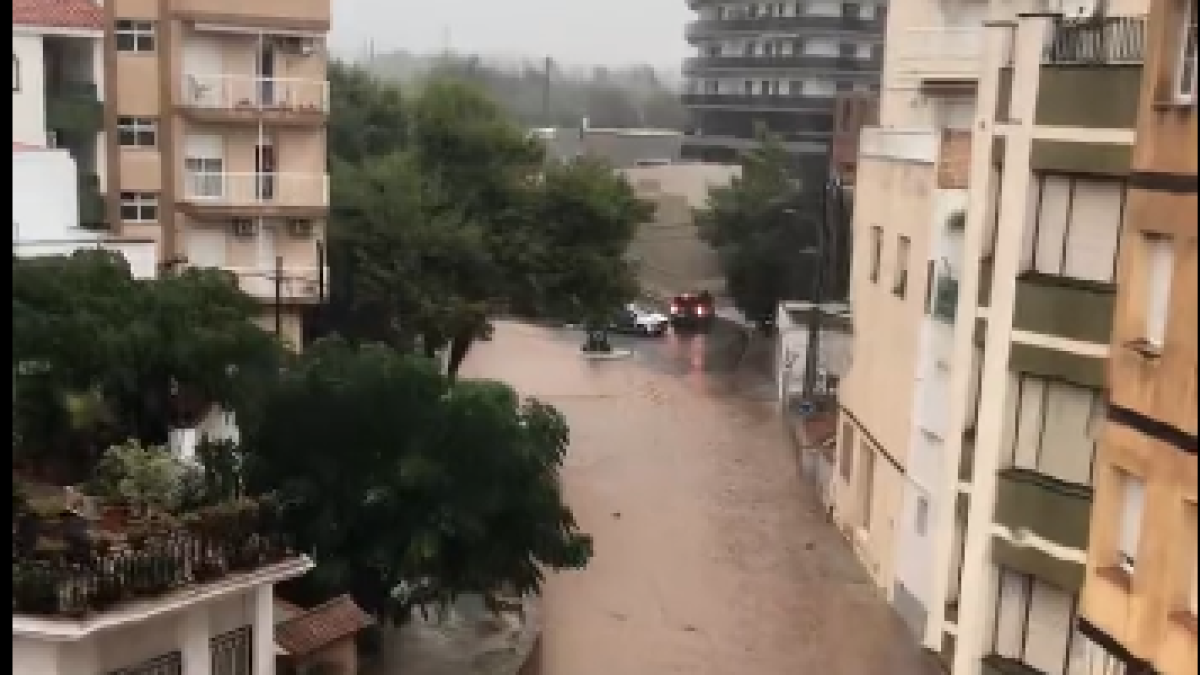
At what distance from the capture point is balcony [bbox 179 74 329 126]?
19.9 m

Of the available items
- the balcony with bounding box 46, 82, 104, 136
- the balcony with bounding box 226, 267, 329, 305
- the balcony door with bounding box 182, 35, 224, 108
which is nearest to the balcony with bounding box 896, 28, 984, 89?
the balcony with bounding box 226, 267, 329, 305

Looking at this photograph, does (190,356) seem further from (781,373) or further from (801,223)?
(801,223)

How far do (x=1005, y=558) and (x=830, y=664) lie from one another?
2.69m

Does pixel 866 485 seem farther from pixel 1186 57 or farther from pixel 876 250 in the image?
pixel 1186 57

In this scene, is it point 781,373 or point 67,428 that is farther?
point 781,373

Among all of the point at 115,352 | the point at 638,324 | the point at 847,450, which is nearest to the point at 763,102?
the point at 638,324

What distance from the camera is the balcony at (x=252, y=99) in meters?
19.9

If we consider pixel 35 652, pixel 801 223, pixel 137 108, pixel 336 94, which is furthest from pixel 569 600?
pixel 801 223

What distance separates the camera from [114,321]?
35.0ft

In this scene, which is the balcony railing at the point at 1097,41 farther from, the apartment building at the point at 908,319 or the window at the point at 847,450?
the window at the point at 847,450

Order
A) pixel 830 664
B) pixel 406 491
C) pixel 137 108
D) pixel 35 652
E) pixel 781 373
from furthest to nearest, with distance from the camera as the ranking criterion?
1. pixel 781 373
2. pixel 137 108
3. pixel 830 664
4. pixel 406 491
5. pixel 35 652

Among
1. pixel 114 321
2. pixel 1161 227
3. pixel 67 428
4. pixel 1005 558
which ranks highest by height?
pixel 1161 227

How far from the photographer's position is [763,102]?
180 ft

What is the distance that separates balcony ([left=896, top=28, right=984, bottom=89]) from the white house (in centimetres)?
1018
